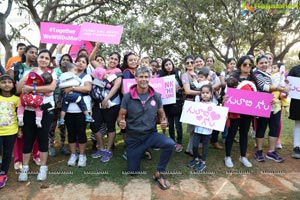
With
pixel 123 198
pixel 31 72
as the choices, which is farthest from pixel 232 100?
pixel 31 72

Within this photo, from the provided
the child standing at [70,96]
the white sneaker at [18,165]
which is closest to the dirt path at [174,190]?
the white sneaker at [18,165]

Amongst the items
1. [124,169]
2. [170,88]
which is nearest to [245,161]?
[170,88]

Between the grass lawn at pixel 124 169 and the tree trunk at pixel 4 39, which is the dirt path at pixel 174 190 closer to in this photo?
the grass lawn at pixel 124 169

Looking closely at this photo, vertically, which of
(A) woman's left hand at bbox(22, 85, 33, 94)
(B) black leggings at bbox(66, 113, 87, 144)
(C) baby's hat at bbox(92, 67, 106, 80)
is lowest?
(B) black leggings at bbox(66, 113, 87, 144)

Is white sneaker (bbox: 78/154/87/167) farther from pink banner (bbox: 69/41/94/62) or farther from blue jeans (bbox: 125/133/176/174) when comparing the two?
pink banner (bbox: 69/41/94/62)

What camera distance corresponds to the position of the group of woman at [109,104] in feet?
13.1

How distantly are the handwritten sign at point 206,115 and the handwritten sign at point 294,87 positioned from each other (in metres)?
1.54

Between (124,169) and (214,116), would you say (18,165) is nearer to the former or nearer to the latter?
(124,169)

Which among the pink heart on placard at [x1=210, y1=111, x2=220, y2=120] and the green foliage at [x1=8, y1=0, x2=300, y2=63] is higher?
the green foliage at [x1=8, y1=0, x2=300, y2=63]

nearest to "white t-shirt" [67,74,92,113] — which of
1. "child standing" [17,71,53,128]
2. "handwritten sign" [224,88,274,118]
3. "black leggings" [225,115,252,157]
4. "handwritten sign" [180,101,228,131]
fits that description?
"child standing" [17,71,53,128]

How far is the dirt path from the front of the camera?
361cm

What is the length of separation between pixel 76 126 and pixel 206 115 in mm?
2176

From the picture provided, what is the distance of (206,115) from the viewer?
4.43m

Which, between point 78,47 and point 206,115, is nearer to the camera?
point 206,115
